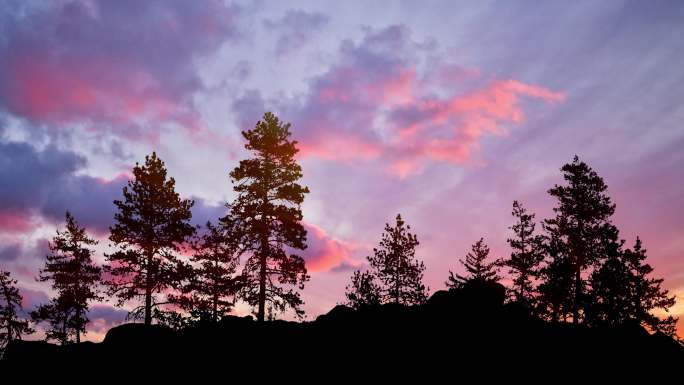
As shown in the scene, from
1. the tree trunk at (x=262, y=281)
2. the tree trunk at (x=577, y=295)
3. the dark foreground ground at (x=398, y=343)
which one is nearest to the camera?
the dark foreground ground at (x=398, y=343)

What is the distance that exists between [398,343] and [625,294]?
2867cm

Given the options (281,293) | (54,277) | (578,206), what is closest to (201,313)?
(281,293)

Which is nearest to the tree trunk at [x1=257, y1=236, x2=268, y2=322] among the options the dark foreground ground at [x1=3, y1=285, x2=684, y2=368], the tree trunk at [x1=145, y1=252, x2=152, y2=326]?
the tree trunk at [x1=145, y1=252, x2=152, y2=326]

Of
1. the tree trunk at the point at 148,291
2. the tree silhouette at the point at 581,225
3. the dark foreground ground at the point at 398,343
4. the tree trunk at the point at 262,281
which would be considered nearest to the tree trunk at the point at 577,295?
the tree silhouette at the point at 581,225

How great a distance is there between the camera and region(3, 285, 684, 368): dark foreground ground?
17094 millimetres

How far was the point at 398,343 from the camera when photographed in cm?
1778

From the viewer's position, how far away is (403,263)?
138 feet

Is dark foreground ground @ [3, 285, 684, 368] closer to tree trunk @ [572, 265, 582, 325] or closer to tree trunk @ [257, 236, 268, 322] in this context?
tree trunk @ [257, 236, 268, 322]

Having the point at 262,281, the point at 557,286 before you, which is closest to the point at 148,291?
→ the point at 262,281

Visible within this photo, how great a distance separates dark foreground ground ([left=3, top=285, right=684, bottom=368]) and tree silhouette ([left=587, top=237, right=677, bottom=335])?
747 inches

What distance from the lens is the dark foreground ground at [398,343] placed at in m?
17.1

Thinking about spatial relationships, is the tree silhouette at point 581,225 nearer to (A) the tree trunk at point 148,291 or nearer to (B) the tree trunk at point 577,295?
(B) the tree trunk at point 577,295

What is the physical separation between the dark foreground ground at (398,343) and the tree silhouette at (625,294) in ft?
62.2

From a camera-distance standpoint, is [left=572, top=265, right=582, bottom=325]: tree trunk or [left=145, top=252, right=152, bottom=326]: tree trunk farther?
[left=572, top=265, right=582, bottom=325]: tree trunk
